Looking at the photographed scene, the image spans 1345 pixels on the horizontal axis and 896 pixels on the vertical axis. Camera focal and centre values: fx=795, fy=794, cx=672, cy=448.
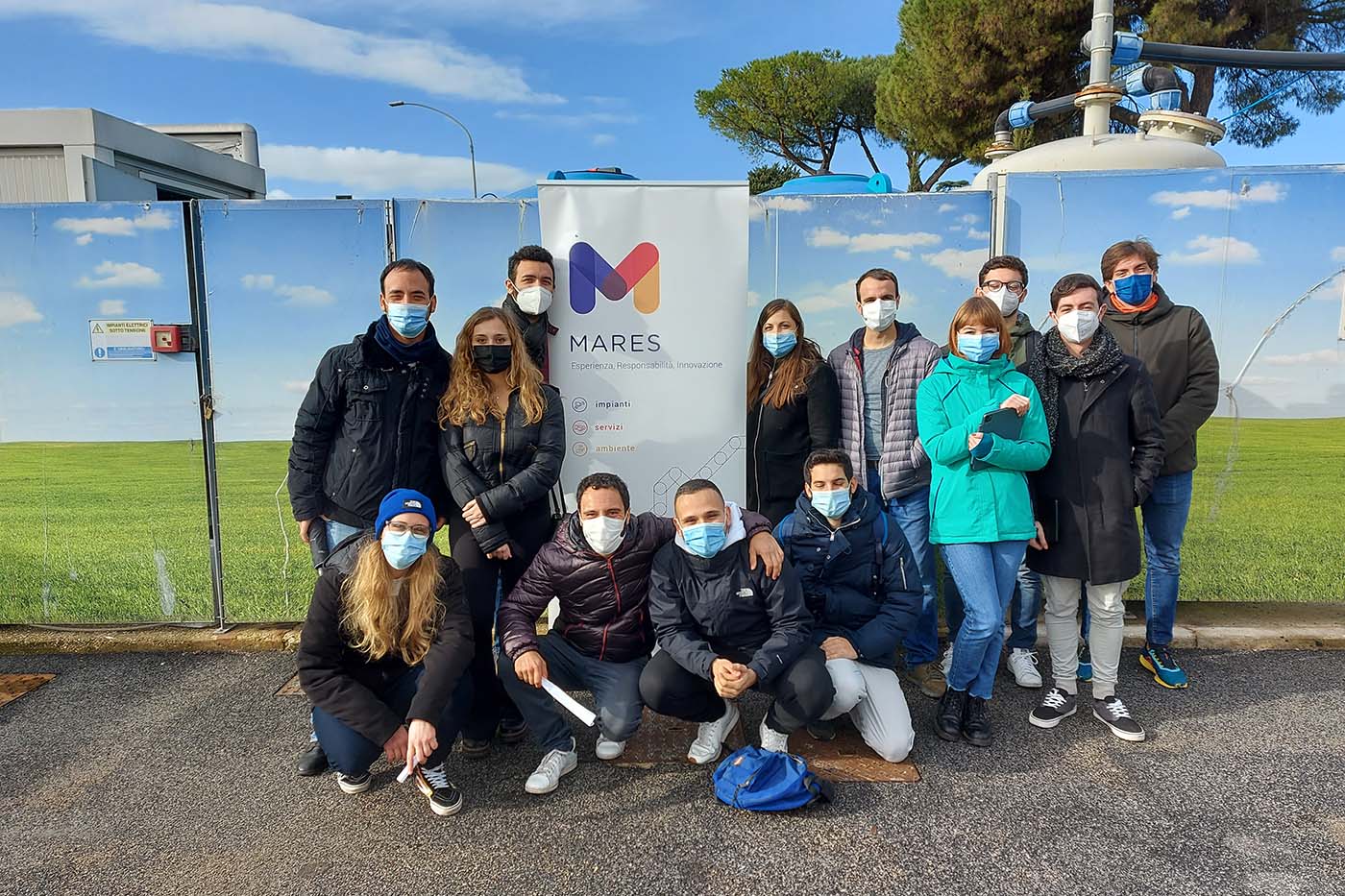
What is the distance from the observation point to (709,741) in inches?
131

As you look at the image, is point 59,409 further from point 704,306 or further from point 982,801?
point 982,801

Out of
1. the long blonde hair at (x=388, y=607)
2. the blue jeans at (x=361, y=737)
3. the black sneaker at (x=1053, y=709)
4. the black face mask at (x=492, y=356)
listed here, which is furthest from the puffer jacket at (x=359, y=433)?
the black sneaker at (x=1053, y=709)

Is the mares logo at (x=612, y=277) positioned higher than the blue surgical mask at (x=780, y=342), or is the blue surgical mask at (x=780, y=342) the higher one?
Result: the mares logo at (x=612, y=277)

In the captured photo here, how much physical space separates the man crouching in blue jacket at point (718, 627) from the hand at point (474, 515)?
746mm

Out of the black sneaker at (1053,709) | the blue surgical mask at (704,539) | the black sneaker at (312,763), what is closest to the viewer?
the blue surgical mask at (704,539)

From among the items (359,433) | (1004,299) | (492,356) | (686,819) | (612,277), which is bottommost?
(686,819)

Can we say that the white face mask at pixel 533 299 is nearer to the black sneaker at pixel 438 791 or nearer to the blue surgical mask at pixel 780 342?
the blue surgical mask at pixel 780 342

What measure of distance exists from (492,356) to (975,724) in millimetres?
2611

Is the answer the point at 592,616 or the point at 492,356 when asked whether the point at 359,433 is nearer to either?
the point at 492,356

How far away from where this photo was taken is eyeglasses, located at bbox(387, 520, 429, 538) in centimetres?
301

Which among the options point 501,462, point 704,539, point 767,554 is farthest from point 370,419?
point 767,554

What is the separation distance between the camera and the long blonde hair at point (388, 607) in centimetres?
300

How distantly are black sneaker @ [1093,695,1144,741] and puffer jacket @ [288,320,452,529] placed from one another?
318 centimetres

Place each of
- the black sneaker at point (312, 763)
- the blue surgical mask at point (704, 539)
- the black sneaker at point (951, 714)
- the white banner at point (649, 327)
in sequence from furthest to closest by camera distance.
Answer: the white banner at point (649, 327) → the black sneaker at point (951, 714) → the black sneaker at point (312, 763) → the blue surgical mask at point (704, 539)
